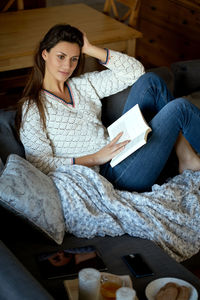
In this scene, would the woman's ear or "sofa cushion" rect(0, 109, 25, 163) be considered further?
the woman's ear

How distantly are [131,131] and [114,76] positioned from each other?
46cm

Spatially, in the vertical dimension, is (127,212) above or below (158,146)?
below

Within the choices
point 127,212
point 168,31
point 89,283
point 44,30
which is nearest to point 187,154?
point 127,212

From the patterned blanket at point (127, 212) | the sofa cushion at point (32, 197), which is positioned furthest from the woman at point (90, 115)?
the sofa cushion at point (32, 197)

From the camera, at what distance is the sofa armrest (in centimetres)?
→ 119

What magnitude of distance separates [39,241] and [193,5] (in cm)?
291

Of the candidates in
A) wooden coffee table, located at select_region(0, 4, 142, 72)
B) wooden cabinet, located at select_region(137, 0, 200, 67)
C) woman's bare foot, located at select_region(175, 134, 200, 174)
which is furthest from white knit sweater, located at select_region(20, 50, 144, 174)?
wooden cabinet, located at select_region(137, 0, 200, 67)

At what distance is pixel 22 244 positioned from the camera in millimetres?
1758

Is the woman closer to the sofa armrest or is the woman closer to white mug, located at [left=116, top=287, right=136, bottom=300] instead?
the sofa armrest

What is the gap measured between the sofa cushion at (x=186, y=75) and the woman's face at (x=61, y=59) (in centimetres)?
97

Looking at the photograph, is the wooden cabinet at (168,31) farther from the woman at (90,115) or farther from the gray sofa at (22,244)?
the woman at (90,115)

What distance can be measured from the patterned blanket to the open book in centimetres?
16

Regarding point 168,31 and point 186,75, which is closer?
point 186,75

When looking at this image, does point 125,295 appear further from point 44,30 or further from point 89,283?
point 44,30
